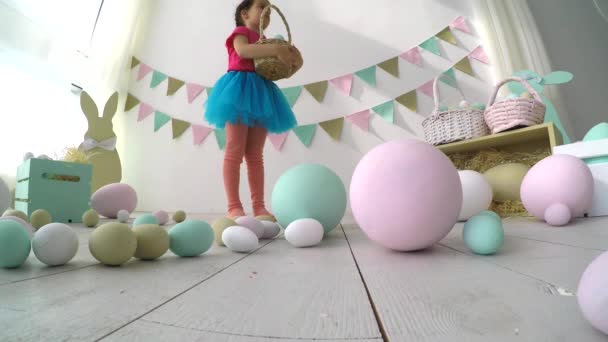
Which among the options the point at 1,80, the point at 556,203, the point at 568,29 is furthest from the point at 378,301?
the point at 568,29

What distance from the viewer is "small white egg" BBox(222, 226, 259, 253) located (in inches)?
28.8

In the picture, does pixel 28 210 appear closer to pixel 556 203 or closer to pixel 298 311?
pixel 298 311

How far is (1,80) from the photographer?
1.88 metres

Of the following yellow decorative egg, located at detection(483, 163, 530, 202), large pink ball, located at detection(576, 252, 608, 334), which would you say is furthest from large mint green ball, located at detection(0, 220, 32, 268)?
yellow decorative egg, located at detection(483, 163, 530, 202)

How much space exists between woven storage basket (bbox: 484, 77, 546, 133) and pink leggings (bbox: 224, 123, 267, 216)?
1.09 meters

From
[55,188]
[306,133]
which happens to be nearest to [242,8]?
[306,133]

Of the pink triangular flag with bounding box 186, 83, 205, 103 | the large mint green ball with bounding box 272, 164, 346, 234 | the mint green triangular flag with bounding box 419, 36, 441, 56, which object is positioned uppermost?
the mint green triangular flag with bounding box 419, 36, 441, 56

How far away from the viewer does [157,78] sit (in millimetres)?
2729

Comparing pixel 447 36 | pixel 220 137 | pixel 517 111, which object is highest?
pixel 447 36

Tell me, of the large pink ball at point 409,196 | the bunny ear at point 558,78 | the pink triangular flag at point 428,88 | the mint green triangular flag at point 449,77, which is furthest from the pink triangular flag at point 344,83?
the large pink ball at point 409,196

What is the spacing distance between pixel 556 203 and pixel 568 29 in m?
1.85

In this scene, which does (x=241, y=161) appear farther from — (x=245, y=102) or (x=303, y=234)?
(x=303, y=234)

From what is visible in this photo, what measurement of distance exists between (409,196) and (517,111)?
113cm

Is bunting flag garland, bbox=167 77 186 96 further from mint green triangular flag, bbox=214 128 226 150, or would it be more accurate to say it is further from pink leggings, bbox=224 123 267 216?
pink leggings, bbox=224 123 267 216
